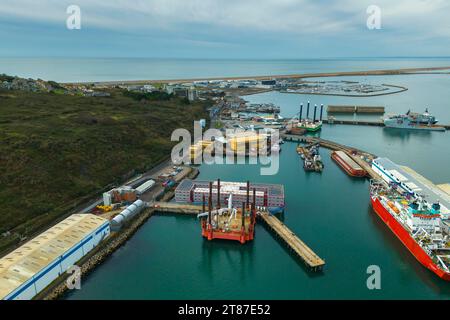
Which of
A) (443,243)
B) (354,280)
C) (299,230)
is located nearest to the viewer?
(354,280)

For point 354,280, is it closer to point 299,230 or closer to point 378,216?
point 299,230

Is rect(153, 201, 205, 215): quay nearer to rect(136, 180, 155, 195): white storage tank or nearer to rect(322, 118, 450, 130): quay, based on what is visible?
rect(136, 180, 155, 195): white storage tank

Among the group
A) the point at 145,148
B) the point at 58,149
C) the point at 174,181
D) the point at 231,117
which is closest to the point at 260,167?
the point at 174,181

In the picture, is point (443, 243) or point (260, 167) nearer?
point (443, 243)

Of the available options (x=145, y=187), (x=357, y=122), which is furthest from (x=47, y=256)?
(x=357, y=122)

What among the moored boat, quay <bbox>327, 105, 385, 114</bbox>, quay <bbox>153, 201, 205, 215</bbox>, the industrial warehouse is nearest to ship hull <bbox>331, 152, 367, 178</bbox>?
the moored boat

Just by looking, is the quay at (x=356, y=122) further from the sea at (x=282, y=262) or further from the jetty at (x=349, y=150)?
the sea at (x=282, y=262)

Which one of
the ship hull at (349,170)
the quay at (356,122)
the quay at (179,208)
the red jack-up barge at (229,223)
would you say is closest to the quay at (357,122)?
the quay at (356,122)

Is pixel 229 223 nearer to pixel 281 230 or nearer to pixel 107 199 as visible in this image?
pixel 281 230
